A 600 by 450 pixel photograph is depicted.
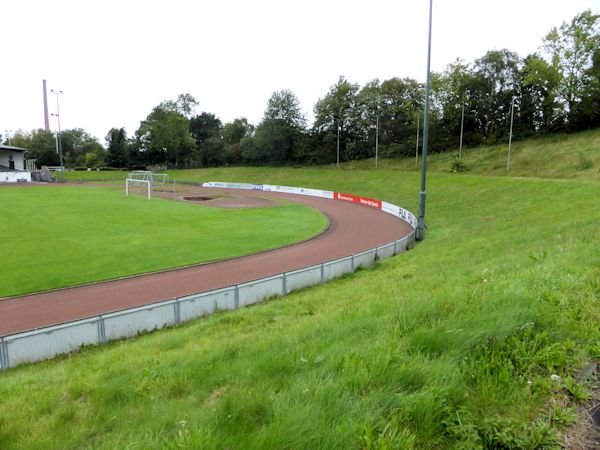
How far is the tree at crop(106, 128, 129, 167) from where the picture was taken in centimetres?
10706

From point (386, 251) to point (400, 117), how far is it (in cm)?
6234

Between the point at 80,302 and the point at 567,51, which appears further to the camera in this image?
the point at 567,51

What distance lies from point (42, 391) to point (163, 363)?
168 cm

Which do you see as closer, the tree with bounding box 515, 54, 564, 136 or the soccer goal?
the soccer goal

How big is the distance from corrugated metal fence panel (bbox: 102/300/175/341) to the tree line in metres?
56.2

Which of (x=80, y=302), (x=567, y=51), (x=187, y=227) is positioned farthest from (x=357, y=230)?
(x=567, y=51)

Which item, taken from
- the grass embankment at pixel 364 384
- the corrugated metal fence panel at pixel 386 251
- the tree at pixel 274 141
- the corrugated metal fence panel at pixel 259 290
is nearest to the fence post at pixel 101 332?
the grass embankment at pixel 364 384

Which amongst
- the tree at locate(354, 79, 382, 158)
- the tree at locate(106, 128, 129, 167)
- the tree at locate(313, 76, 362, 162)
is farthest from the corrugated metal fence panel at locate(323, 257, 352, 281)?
the tree at locate(106, 128, 129, 167)

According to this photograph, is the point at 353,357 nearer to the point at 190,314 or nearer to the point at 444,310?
the point at 444,310

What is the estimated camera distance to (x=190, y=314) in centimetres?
1184

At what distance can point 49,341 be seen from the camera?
966cm

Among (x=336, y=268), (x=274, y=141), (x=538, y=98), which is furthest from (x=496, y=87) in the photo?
(x=336, y=268)

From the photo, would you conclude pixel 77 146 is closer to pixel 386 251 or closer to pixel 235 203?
pixel 235 203

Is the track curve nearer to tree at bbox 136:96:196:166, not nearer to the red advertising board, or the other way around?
the red advertising board
